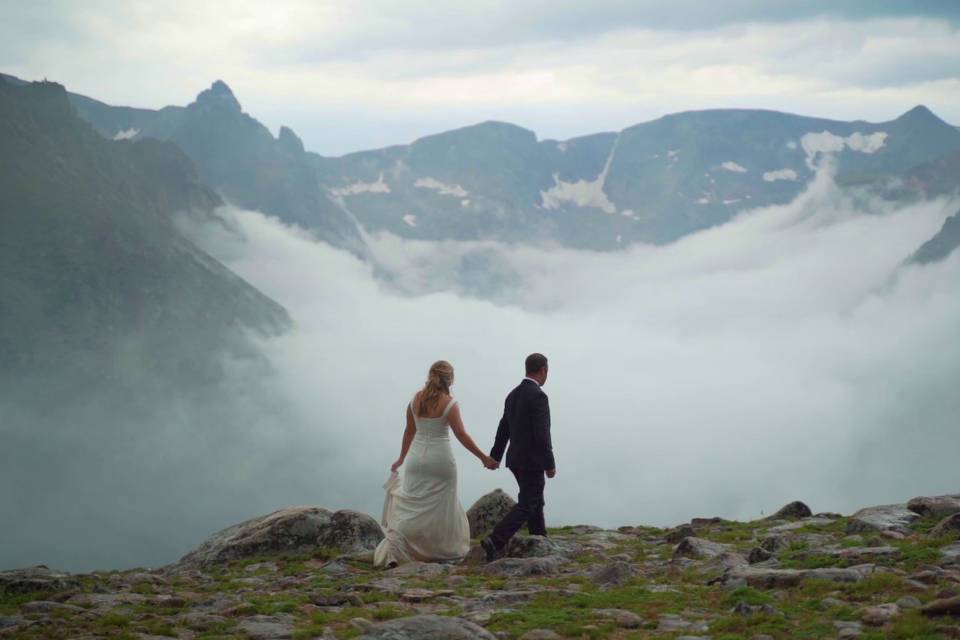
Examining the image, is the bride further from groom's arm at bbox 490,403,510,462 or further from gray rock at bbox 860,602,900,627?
gray rock at bbox 860,602,900,627

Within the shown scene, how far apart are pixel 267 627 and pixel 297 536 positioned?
878 cm

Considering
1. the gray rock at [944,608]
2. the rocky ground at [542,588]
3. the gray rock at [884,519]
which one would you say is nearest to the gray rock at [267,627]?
the rocky ground at [542,588]

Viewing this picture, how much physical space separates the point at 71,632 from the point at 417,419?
7.49 m

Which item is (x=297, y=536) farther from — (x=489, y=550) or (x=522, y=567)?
(x=522, y=567)

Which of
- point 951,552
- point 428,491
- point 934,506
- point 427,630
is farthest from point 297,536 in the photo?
point 934,506

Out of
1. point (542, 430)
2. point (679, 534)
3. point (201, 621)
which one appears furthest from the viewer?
point (679, 534)

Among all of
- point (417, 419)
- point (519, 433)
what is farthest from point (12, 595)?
point (519, 433)

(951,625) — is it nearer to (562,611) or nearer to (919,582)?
(919,582)

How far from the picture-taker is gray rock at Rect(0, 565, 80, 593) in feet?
55.3

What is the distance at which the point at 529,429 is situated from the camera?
18.5 meters

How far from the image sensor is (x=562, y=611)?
13.1 meters

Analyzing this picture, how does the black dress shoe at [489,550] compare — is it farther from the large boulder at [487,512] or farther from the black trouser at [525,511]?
the large boulder at [487,512]

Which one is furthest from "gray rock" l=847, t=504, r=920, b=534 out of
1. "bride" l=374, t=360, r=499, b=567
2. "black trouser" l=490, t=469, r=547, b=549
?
"bride" l=374, t=360, r=499, b=567

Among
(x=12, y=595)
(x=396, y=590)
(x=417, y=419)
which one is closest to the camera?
(x=396, y=590)
